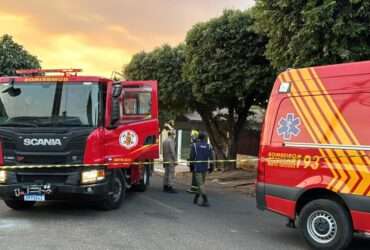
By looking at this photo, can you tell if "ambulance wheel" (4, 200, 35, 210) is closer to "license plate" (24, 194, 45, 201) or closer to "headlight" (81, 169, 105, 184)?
"license plate" (24, 194, 45, 201)

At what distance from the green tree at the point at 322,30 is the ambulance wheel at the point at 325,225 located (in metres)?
3.56

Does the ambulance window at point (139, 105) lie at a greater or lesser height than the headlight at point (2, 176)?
greater

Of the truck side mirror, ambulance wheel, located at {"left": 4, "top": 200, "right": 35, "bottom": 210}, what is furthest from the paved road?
the truck side mirror

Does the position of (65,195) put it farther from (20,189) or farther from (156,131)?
(156,131)

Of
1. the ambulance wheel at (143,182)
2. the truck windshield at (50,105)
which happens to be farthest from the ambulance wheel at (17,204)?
the ambulance wheel at (143,182)

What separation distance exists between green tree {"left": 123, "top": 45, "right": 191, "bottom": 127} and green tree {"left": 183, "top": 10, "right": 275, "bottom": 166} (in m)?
2.56

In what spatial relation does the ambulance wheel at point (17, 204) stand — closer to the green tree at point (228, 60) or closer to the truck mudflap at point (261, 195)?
the truck mudflap at point (261, 195)

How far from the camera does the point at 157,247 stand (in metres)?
7.50

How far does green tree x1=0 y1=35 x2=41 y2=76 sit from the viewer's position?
18.9 meters

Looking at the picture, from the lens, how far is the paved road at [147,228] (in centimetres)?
772

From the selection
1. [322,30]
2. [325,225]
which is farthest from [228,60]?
[325,225]

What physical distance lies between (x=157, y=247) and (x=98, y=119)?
10.1 ft

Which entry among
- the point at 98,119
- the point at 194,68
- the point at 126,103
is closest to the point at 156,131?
the point at 126,103

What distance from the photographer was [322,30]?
400 inches
